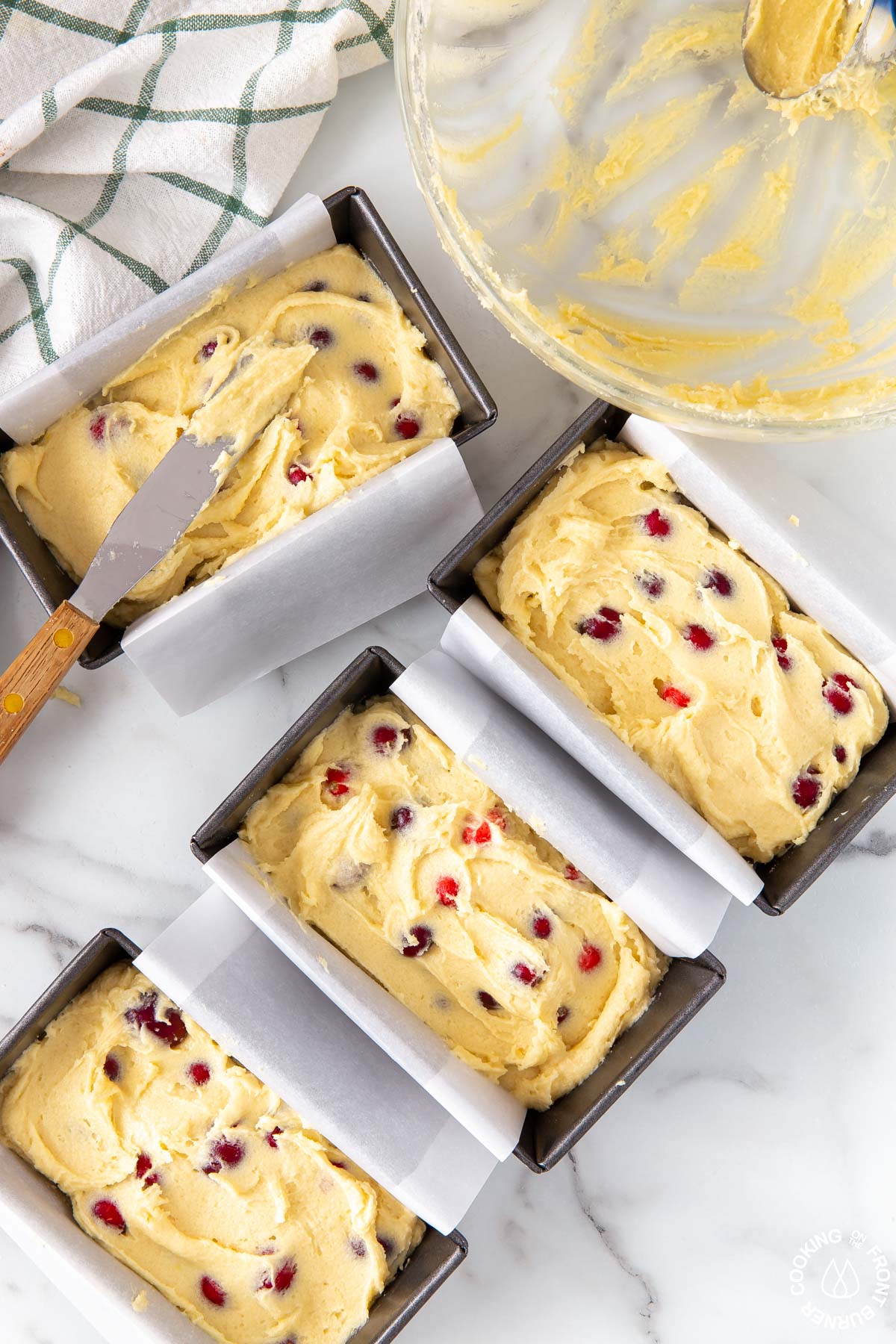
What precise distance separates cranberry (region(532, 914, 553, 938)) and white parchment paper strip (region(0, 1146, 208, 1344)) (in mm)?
921

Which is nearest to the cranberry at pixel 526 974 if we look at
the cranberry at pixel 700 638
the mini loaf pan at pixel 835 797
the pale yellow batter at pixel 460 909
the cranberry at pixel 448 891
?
the pale yellow batter at pixel 460 909

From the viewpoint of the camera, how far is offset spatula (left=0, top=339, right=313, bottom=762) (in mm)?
2053

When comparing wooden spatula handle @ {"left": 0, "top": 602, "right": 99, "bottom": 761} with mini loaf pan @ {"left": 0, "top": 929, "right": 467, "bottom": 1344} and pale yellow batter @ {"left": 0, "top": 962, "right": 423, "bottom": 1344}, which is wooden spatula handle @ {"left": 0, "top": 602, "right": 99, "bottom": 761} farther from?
pale yellow batter @ {"left": 0, "top": 962, "right": 423, "bottom": 1344}

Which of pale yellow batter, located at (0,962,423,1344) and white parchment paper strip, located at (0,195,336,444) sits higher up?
white parchment paper strip, located at (0,195,336,444)

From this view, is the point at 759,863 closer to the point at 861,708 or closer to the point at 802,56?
the point at 861,708

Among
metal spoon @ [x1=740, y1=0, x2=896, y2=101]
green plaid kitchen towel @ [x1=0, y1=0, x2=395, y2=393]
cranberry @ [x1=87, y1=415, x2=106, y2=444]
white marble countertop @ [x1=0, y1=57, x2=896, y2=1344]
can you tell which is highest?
green plaid kitchen towel @ [x1=0, y1=0, x2=395, y2=393]

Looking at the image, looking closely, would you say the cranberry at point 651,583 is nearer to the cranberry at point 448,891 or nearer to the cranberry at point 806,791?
the cranberry at point 806,791

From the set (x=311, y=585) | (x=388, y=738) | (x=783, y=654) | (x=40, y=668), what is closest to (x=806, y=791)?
(x=783, y=654)

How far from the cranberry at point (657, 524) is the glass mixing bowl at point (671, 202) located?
23 centimetres

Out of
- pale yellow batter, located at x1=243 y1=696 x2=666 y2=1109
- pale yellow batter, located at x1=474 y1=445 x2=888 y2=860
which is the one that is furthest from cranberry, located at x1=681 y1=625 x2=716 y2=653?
pale yellow batter, located at x1=243 y1=696 x2=666 y2=1109

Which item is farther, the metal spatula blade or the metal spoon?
the metal spatula blade

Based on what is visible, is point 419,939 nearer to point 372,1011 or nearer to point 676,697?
point 372,1011

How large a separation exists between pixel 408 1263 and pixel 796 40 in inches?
86.7

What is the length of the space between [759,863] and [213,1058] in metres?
1.04
